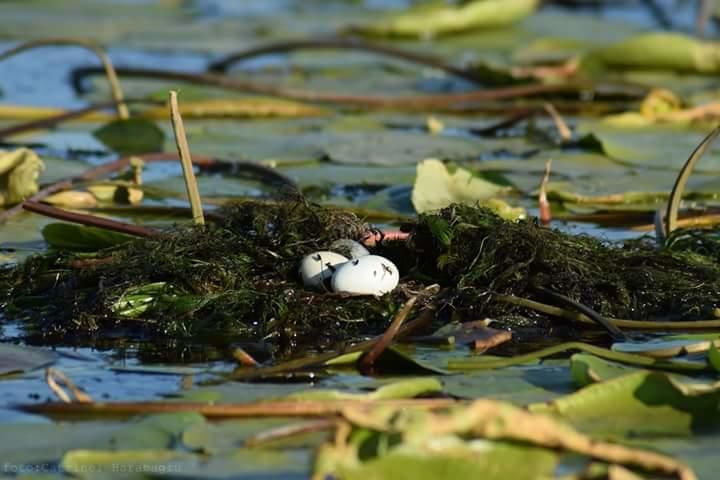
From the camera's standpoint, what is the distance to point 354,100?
6762 mm

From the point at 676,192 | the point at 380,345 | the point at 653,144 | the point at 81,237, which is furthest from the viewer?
the point at 653,144

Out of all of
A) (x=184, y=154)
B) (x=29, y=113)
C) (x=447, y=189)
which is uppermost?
(x=184, y=154)

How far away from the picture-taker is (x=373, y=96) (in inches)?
272

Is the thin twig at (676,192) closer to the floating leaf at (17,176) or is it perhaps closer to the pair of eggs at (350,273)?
the pair of eggs at (350,273)

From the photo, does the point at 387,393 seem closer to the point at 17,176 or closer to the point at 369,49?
the point at 17,176

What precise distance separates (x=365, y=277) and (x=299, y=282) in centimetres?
20

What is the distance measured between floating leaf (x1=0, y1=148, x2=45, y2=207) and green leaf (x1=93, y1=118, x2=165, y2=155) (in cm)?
130

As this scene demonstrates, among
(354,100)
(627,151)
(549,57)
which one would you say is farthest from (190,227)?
(549,57)

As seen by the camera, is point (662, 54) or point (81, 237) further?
point (662, 54)

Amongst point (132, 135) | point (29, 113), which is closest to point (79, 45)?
point (132, 135)

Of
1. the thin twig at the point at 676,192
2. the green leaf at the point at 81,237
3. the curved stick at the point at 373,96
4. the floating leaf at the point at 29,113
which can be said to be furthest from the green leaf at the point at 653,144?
the green leaf at the point at 81,237

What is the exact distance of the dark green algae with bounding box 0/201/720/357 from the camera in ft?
10.3

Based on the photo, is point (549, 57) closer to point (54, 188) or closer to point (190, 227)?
point (54, 188)

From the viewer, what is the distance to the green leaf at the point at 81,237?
357 centimetres
